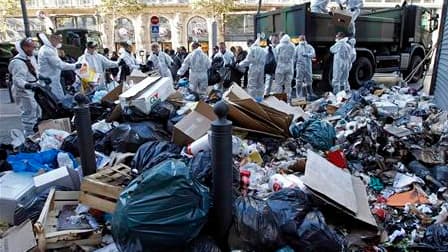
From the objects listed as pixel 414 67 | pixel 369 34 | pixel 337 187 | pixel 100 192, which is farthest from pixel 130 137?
pixel 414 67

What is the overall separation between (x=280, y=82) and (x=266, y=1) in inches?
998

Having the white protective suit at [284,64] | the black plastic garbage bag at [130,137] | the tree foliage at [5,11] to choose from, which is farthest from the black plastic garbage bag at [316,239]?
the tree foliage at [5,11]

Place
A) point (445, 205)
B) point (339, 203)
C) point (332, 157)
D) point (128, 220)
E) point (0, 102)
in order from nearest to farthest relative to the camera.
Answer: point (128, 220)
point (339, 203)
point (445, 205)
point (332, 157)
point (0, 102)

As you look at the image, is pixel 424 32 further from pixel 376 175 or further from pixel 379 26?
pixel 376 175

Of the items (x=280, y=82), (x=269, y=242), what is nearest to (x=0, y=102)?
(x=280, y=82)

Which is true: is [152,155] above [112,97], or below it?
below

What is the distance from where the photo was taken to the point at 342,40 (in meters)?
9.00

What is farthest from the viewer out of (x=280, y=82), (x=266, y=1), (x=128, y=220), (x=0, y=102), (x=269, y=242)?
(x=266, y=1)

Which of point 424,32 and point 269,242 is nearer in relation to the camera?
point 269,242

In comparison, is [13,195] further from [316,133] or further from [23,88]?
[23,88]

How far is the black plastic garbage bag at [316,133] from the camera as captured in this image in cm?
435

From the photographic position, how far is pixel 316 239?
93.7 inches

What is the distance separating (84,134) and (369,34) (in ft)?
32.6

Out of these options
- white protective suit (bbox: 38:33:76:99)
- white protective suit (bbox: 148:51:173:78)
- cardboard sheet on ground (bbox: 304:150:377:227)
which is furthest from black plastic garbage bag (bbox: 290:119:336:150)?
white protective suit (bbox: 148:51:173:78)
